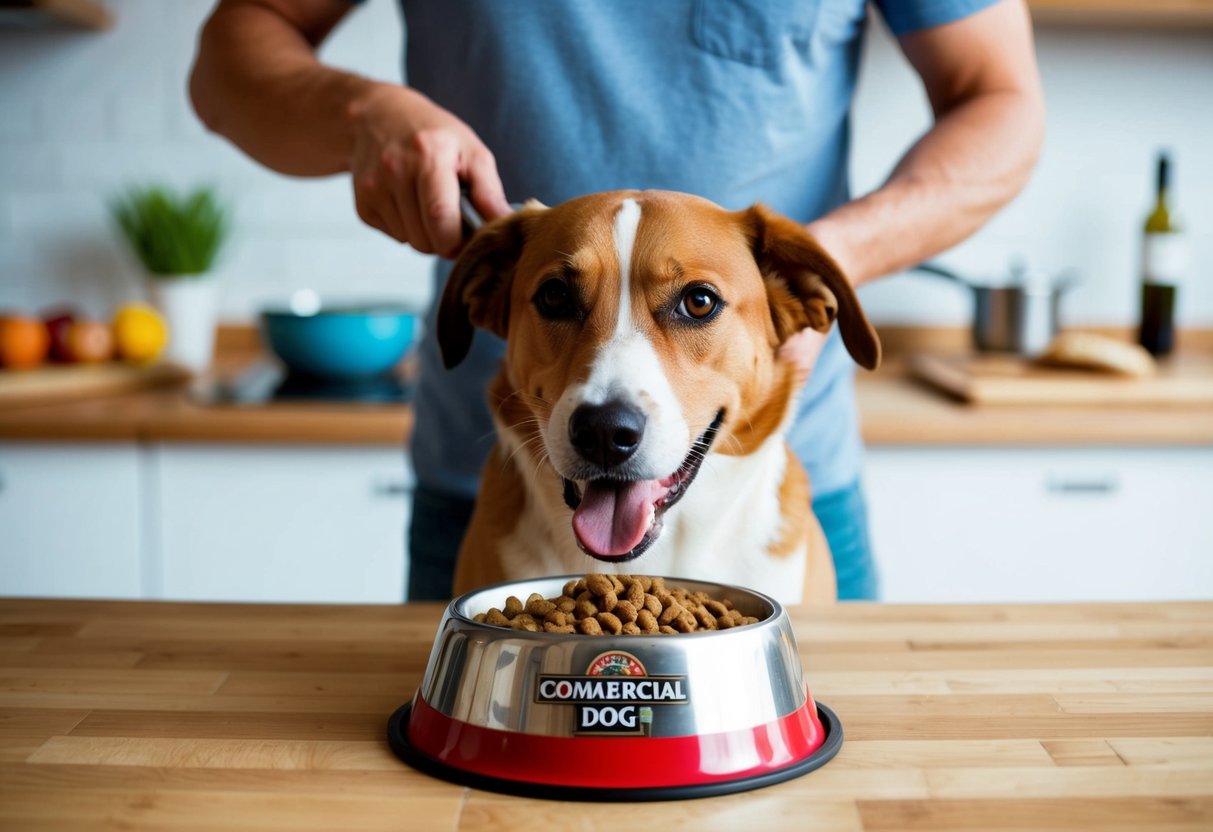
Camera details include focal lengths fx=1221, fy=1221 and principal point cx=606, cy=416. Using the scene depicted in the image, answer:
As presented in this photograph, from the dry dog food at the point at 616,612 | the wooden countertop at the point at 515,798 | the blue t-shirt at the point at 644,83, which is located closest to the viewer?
the wooden countertop at the point at 515,798

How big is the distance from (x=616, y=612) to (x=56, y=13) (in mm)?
2629

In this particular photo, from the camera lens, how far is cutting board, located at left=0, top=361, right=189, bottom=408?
251 cm

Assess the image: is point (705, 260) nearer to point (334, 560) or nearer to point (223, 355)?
point (334, 560)

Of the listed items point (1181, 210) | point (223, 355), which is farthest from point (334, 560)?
point (1181, 210)

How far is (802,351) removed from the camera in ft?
4.55

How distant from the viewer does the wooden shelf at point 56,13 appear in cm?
279

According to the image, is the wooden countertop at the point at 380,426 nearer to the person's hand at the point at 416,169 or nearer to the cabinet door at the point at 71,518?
the cabinet door at the point at 71,518

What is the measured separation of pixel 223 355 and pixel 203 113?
5.58ft

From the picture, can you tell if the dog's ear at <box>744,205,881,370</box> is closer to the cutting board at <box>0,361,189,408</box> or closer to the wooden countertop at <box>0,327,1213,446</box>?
the wooden countertop at <box>0,327,1213,446</box>

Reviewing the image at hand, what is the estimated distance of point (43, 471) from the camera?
2.44 metres

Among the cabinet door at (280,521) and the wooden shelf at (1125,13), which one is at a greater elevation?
the wooden shelf at (1125,13)

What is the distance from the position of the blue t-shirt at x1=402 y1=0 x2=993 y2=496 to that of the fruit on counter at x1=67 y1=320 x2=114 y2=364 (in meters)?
1.54

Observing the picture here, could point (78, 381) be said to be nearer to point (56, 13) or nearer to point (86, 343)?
point (86, 343)

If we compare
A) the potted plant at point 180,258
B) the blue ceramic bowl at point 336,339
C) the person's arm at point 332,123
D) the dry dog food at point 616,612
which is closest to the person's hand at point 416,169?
the person's arm at point 332,123
